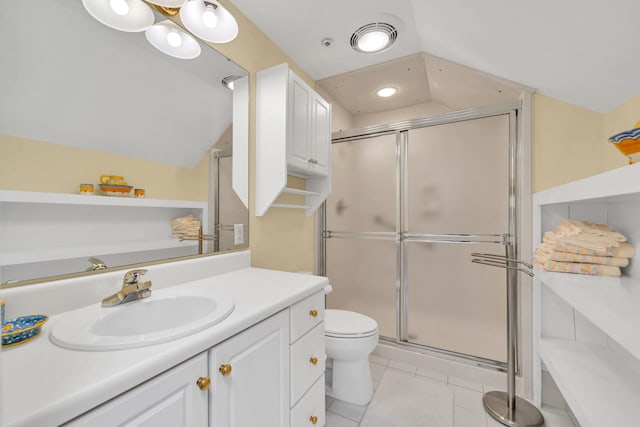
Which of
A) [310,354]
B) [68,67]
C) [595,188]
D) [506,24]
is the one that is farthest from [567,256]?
[68,67]

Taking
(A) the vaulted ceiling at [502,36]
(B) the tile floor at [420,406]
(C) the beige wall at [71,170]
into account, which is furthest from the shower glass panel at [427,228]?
(C) the beige wall at [71,170]

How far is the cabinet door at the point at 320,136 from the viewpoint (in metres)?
1.91

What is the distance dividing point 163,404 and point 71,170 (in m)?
0.85

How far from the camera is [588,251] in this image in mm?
1211

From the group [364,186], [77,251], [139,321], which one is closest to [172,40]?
[77,251]

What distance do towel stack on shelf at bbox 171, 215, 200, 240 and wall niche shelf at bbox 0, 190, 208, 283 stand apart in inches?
1.2

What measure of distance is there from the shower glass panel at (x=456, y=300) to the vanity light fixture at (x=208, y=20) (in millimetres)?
1916

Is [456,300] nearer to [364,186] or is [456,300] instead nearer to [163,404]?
[364,186]

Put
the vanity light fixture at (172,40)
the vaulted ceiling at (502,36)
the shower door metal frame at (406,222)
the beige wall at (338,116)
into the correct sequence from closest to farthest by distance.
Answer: the vaulted ceiling at (502,36) → the vanity light fixture at (172,40) → the shower door metal frame at (406,222) → the beige wall at (338,116)

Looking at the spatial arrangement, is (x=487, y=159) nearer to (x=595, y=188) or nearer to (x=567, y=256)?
(x=567, y=256)

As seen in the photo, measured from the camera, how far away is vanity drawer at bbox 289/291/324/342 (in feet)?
3.66

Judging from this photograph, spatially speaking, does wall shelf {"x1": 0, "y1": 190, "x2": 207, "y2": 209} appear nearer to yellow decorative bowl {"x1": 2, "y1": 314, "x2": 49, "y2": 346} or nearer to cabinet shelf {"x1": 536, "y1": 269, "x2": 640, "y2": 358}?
yellow decorative bowl {"x1": 2, "y1": 314, "x2": 49, "y2": 346}

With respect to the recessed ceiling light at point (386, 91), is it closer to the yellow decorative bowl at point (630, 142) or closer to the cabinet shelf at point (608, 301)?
the yellow decorative bowl at point (630, 142)

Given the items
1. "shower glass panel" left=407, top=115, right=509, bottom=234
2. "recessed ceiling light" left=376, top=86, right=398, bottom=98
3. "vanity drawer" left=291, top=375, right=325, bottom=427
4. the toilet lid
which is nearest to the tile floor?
"vanity drawer" left=291, top=375, right=325, bottom=427
